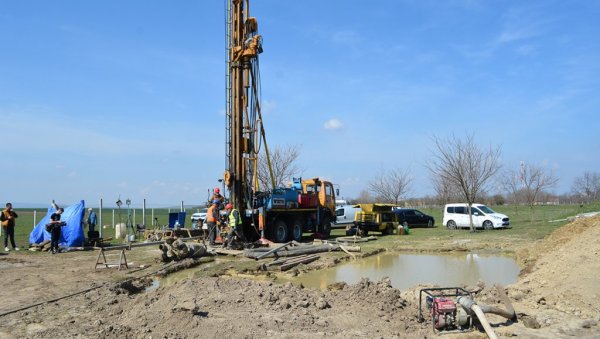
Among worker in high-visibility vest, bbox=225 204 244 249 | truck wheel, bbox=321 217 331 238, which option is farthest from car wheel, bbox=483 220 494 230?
worker in high-visibility vest, bbox=225 204 244 249

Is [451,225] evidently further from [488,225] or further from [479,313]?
[479,313]

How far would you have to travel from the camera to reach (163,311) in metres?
7.54

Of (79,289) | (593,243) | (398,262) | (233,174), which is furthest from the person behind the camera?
(233,174)

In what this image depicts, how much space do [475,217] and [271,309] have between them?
24.5 meters

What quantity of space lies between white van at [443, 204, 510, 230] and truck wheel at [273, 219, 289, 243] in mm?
13193

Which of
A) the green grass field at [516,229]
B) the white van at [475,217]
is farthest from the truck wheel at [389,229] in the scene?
the white van at [475,217]

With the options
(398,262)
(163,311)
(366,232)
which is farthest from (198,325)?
(366,232)

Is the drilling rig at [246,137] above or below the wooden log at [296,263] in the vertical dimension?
above

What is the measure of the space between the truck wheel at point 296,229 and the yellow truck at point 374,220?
4.89 metres

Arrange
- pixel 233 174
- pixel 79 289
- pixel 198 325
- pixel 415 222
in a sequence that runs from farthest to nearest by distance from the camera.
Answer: pixel 415 222 → pixel 233 174 → pixel 79 289 → pixel 198 325

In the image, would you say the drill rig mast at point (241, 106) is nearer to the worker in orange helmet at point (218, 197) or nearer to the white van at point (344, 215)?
the worker in orange helmet at point (218, 197)

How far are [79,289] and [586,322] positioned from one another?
939cm

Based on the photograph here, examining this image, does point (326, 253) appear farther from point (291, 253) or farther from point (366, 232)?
point (366, 232)

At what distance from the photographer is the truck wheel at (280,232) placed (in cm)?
2069
